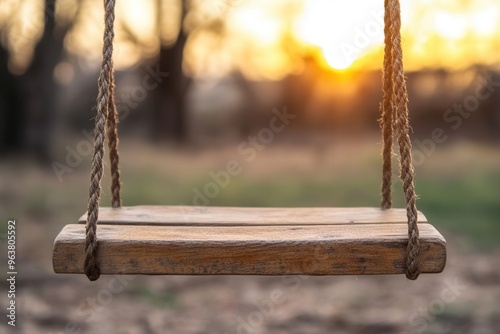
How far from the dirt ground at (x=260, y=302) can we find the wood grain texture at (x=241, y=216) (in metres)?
1.97

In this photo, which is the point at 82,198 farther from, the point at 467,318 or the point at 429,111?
the point at 429,111

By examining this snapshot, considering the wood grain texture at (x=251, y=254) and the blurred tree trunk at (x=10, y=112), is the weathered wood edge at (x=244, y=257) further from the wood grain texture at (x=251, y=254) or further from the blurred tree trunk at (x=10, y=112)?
the blurred tree trunk at (x=10, y=112)

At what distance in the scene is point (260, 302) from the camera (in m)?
4.35

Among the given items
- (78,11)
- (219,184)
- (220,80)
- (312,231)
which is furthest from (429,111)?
(312,231)

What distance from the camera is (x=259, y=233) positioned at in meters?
1.68

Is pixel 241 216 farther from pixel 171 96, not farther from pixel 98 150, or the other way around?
pixel 171 96

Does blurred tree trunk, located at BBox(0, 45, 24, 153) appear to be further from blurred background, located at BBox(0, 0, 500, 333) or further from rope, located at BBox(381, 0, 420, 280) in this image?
rope, located at BBox(381, 0, 420, 280)

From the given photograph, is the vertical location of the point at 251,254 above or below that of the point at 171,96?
above

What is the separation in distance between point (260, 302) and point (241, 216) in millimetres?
2537

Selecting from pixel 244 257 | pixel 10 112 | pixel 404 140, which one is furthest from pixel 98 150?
pixel 10 112

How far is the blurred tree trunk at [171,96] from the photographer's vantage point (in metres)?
10.5

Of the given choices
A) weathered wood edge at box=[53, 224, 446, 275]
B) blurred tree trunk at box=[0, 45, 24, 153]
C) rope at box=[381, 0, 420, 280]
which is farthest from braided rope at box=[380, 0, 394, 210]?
blurred tree trunk at box=[0, 45, 24, 153]

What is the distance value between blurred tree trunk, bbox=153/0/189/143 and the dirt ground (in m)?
5.37

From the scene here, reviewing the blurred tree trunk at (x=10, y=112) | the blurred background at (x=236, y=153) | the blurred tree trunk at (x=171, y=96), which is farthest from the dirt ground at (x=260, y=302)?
the blurred tree trunk at (x=171, y=96)
